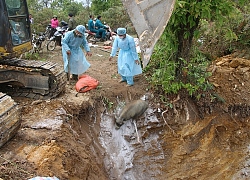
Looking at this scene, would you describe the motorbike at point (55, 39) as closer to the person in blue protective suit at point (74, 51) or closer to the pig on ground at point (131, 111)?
the person in blue protective suit at point (74, 51)

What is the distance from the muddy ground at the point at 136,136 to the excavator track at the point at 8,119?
17 cm

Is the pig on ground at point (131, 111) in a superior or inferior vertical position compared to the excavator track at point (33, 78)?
inferior

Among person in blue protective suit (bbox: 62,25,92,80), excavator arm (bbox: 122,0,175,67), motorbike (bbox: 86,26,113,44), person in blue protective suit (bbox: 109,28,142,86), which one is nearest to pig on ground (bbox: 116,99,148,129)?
person in blue protective suit (bbox: 109,28,142,86)

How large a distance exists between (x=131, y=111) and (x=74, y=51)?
2.15m

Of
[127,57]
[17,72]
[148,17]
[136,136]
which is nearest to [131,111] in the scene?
[136,136]

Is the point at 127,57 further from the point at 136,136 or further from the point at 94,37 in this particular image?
the point at 94,37

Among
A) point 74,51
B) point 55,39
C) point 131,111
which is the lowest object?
point 131,111

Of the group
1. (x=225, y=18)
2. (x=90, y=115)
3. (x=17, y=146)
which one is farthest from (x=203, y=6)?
(x=17, y=146)

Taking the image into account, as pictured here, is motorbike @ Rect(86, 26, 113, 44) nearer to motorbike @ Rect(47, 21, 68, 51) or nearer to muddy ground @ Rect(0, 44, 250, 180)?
motorbike @ Rect(47, 21, 68, 51)

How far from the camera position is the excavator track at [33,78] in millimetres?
5137

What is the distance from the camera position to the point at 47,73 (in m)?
5.30

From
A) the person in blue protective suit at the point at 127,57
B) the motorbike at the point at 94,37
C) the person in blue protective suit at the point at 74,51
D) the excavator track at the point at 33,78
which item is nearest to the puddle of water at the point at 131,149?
the person in blue protective suit at the point at 127,57

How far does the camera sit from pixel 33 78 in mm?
5277

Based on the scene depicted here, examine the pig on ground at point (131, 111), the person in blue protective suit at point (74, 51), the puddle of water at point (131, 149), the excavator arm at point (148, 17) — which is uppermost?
the excavator arm at point (148, 17)
